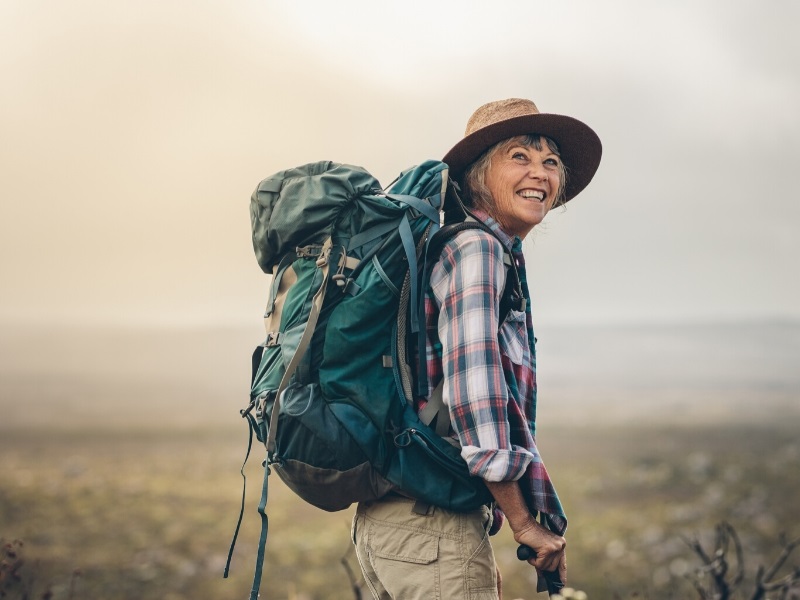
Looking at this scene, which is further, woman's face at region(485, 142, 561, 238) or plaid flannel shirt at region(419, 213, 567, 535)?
woman's face at region(485, 142, 561, 238)

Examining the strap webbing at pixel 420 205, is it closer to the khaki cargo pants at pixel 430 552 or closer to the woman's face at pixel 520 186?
the woman's face at pixel 520 186

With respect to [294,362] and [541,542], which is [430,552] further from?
[294,362]

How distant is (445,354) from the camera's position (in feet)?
6.38

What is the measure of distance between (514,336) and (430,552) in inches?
22.5

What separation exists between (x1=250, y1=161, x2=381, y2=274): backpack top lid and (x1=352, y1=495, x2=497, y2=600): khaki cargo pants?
0.69 meters

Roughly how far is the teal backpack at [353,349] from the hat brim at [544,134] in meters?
0.26

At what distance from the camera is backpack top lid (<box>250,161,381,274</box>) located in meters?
2.05

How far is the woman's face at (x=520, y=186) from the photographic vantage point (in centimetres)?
224

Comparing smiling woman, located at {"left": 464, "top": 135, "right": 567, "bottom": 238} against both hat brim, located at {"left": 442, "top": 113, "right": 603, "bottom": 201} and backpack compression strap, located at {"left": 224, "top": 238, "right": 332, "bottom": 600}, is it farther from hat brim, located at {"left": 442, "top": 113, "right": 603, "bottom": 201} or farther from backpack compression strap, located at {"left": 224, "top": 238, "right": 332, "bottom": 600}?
backpack compression strap, located at {"left": 224, "top": 238, "right": 332, "bottom": 600}

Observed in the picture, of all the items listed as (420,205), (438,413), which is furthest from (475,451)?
(420,205)

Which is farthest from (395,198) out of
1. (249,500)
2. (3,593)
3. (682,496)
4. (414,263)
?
(682,496)

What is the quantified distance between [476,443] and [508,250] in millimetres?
504

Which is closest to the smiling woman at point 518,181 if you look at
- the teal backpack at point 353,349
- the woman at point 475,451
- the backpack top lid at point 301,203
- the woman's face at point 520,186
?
the woman's face at point 520,186

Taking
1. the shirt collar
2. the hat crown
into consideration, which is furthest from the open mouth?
the hat crown
